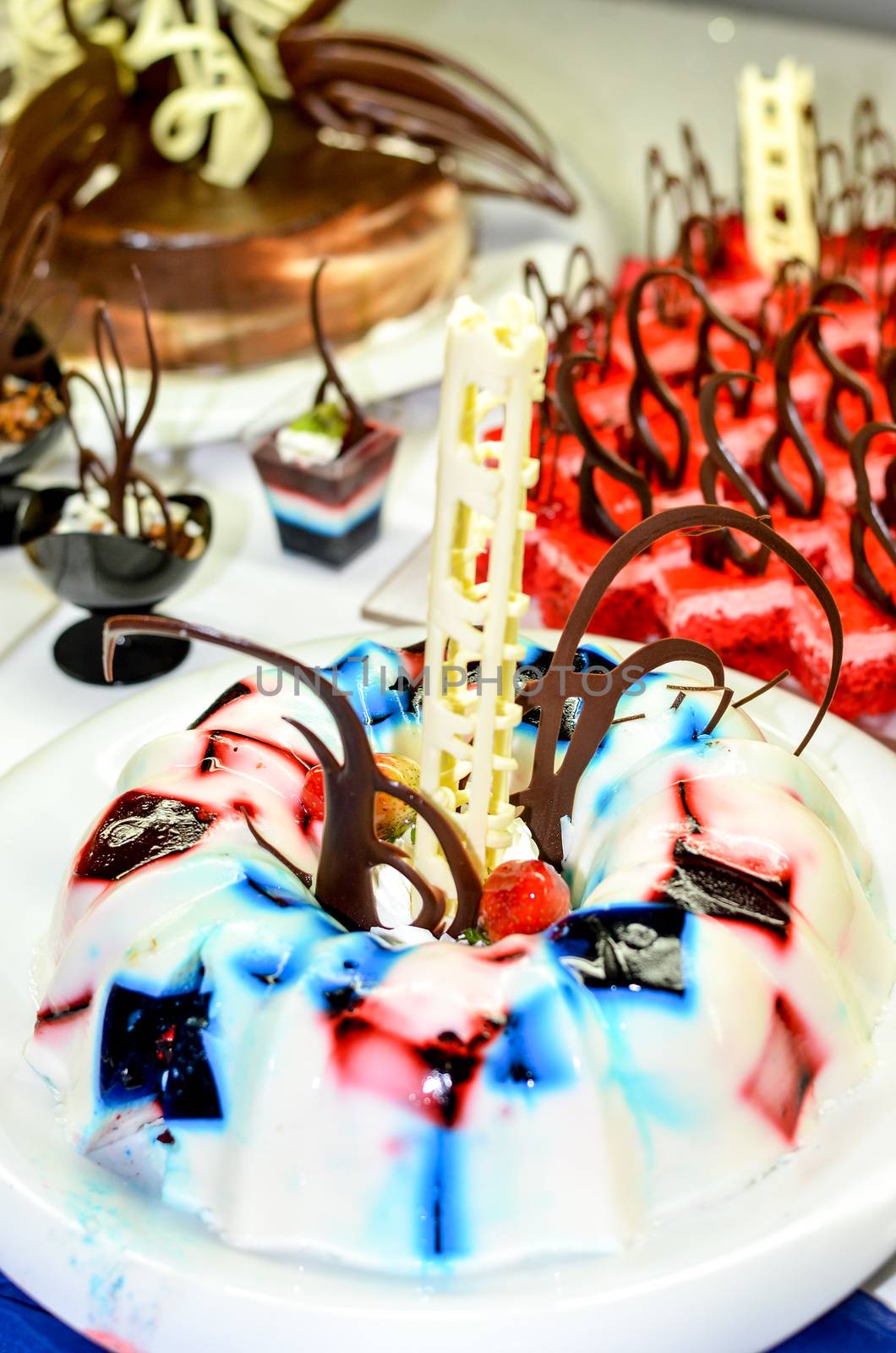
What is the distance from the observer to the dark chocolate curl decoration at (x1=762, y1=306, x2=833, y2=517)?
1.53 metres

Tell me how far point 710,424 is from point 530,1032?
0.70 metres

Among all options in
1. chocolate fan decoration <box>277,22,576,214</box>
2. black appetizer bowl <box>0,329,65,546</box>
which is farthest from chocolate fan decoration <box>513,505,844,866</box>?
chocolate fan decoration <box>277,22,576,214</box>

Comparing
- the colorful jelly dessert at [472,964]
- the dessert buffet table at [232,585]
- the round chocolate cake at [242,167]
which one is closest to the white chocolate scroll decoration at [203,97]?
the round chocolate cake at [242,167]

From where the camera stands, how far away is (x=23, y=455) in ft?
5.50

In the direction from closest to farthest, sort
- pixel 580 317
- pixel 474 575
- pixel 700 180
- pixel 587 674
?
pixel 474 575 < pixel 587 674 < pixel 580 317 < pixel 700 180

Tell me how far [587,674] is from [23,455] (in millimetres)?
920

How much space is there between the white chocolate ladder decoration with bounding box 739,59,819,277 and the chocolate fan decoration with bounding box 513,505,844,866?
1.30m

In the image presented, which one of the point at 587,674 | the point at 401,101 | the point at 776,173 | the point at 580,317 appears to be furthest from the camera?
the point at 401,101

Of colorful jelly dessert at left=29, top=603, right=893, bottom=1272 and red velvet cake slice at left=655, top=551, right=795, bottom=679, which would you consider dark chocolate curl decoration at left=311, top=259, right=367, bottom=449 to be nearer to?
red velvet cake slice at left=655, top=551, right=795, bottom=679

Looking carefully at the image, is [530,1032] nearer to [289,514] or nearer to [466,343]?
[466,343]

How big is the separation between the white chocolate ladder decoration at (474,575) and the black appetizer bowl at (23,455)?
860 mm

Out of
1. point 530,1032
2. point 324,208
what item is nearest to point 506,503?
point 530,1032

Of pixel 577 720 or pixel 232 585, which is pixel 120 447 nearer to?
pixel 232 585

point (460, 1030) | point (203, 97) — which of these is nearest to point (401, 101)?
point (203, 97)
